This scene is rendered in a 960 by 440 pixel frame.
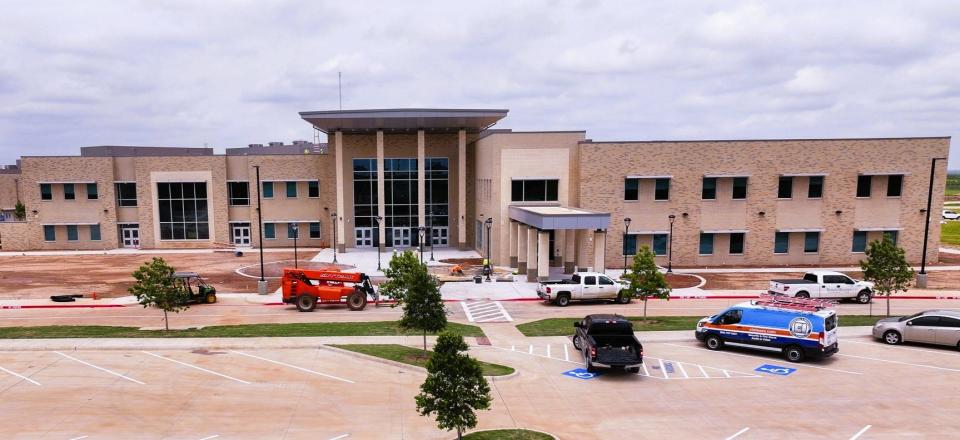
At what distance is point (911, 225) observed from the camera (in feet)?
148

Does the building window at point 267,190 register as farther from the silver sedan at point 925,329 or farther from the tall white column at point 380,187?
the silver sedan at point 925,329

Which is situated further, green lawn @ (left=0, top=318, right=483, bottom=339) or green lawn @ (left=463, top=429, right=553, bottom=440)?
green lawn @ (left=0, top=318, right=483, bottom=339)

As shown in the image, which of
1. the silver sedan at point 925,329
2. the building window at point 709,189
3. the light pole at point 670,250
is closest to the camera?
the silver sedan at point 925,329

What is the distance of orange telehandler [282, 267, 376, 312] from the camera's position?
30.2 metres

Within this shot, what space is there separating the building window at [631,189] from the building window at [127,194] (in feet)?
155

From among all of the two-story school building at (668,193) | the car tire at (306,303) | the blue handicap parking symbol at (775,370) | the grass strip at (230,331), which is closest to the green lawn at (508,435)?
the blue handicap parking symbol at (775,370)

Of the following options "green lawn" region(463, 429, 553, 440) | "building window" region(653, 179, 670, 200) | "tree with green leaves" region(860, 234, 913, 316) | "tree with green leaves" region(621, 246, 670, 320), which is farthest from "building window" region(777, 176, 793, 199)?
"green lawn" region(463, 429, 553, 440)

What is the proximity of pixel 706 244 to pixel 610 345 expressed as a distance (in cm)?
2873

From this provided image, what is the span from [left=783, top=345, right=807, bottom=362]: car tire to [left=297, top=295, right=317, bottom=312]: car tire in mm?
22045

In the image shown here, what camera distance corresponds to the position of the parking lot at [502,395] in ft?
47.5

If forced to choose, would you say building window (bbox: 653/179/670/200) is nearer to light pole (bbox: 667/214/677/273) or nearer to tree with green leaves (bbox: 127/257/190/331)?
light pole (bbox: 667/214/677/273)

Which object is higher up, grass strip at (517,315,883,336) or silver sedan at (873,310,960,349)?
silver sedan at (873,310,960,349)

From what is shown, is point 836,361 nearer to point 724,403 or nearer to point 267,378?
point 724,403

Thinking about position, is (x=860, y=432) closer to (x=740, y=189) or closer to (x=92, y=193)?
(x=740, y=189)
